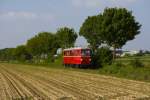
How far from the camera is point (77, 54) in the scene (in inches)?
1988

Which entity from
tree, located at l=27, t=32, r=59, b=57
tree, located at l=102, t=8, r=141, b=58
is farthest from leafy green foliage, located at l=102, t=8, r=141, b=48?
tree, located at l=27, t=32, r=59, b=57

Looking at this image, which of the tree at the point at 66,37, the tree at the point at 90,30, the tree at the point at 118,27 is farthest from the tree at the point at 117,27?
the tree at the point at 66,37

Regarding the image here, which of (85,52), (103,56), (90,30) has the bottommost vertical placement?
(103,56)

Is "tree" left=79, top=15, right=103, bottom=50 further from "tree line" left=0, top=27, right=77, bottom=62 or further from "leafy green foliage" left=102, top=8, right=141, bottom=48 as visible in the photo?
"leafy green foliage" left=102, top=8, right=141, bottom=48

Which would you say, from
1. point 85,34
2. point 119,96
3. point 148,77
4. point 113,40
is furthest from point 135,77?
point 85,34

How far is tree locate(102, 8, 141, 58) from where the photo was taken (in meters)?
57.3

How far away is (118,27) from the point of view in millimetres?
57719

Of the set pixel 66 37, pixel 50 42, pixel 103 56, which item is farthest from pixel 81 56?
pixel 50 42

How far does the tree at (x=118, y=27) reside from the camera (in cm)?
5731

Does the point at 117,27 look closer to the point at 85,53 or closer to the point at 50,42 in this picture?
the point at 85,53

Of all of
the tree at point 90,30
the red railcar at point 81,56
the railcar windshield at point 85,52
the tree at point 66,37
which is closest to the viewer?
the red railcar at point 81,56

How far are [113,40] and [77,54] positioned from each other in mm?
9225

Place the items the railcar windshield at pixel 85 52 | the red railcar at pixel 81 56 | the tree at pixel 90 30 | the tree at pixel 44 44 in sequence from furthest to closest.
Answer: the tree at pixel 44 44, the tree at pixel 90 30, the railcar windshield at pixel 85 52, the red railcar at pixel 81 56

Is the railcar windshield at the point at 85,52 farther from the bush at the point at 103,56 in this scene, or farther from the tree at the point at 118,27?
the tree at the point at 118,27
